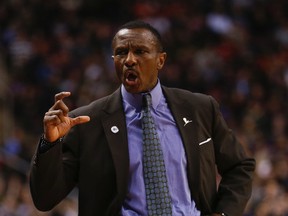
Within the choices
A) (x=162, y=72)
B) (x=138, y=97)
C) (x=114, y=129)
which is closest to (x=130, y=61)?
(x=138, y=97)

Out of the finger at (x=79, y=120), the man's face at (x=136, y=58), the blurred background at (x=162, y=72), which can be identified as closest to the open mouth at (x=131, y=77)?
the man's face at (x=136, y=58)

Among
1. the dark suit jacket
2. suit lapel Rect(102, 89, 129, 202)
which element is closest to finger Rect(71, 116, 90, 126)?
the dark suit jacket

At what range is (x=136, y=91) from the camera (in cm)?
409

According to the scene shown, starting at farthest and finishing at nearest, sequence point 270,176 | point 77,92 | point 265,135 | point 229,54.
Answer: point 229,54 < point 77,92 < point 265,135 < point 270,176

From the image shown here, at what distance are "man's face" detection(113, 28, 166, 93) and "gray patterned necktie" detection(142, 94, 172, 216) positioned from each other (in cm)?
24

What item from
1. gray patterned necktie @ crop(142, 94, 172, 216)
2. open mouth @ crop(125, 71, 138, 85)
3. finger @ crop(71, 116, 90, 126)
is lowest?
gray patterned necktie @ crop(142, 94, 172, 216)

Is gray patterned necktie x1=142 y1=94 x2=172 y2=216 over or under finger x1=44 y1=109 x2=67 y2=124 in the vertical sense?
under

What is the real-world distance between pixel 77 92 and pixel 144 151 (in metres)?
9.65

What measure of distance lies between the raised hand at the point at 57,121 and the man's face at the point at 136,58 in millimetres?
411

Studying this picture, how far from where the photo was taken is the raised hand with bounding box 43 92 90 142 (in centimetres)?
368

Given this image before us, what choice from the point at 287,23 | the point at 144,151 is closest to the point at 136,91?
the point at 144,151

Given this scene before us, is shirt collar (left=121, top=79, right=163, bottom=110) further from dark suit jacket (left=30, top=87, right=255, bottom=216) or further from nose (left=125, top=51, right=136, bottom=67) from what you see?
nose (left=125, top=51, right=136, bottom=67)

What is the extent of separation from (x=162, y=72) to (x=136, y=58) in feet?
32.3

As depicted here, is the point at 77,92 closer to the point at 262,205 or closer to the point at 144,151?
the point at 262,205
